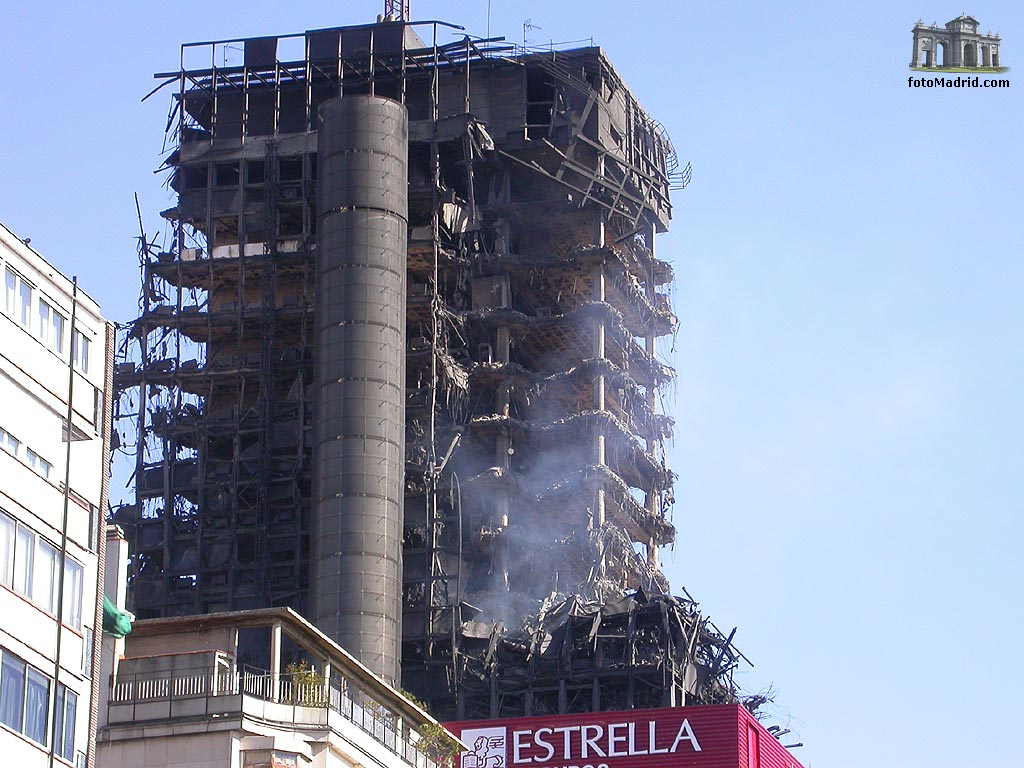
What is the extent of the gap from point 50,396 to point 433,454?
73441 millimetres

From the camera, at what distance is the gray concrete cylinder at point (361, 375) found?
123062 millimetres

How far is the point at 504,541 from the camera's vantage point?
445ft

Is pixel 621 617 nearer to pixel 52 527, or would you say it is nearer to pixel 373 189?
pixel 373 189

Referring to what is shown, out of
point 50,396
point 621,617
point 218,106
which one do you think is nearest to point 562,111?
point 218,106

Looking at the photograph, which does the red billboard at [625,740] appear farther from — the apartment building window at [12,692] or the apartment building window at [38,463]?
the apartment building window at [12,692]

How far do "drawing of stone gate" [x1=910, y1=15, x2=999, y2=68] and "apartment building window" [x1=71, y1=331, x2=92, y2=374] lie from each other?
182 ft

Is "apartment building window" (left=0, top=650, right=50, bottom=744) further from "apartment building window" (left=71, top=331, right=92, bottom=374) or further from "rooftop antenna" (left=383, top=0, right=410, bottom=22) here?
"rooftop antenna" (left=383, top=0, right=410, bottom=22)

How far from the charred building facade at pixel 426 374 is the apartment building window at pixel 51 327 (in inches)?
2287

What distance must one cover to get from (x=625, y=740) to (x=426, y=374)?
30.2 metres

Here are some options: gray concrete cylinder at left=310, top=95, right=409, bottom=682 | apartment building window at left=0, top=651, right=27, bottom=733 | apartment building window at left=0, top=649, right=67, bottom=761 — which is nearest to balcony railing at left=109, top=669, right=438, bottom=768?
apartment building window at left=0, top=649, right=67, bottom=761

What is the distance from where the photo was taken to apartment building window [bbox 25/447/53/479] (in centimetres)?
6194

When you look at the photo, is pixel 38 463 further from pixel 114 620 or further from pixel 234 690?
pixel 234 690

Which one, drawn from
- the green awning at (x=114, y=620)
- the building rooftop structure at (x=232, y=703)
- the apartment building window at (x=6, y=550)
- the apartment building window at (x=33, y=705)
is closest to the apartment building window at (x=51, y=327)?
the apartment building window at (x=6, y=550)

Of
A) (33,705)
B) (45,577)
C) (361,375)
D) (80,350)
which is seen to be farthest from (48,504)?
(361,375)
